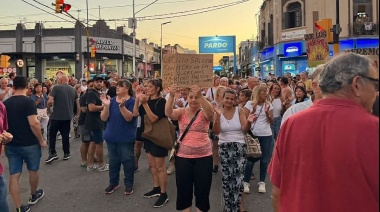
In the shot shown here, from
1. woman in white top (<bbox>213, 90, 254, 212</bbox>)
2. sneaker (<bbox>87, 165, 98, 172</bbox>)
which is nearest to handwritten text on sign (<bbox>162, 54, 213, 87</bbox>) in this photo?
woman in white top (<bbox>213, 90, 254, 212</bbox>)

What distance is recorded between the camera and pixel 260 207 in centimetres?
557

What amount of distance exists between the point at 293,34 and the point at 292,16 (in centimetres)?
175

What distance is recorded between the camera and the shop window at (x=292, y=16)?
3114cm

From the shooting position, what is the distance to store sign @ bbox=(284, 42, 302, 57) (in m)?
30.5

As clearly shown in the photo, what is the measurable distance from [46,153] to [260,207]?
20.3ft

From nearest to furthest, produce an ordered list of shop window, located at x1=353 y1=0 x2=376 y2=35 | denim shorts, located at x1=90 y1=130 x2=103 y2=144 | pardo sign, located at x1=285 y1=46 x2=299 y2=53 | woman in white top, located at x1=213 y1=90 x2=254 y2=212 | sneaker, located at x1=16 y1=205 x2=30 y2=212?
woman in white top, located at x1=213 y1=90 x2=254 y2=212
sneaker, located at x1=16 y1=205 x2=30 y2=212
denim shorts, located at x1=90 y1=130 x2=103 y2=144
shop window, located at x1=353 y1=0 x2=376 y2=35
pardo sign, located at x1=285 y1=46 x2=299 y2=53

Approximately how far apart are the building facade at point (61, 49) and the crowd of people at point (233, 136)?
1291 inches

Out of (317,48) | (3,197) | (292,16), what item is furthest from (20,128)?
(292,16)

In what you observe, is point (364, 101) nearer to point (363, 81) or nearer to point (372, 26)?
point (363, 81)

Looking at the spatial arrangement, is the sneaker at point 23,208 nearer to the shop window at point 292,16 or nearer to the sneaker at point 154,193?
the sneaker at point 154,193

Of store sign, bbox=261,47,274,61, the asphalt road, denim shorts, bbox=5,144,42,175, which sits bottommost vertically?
the asphalt road

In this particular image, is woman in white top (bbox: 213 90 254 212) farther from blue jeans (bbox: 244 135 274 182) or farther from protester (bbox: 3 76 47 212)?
protester (bbox: 3 76 47 212)

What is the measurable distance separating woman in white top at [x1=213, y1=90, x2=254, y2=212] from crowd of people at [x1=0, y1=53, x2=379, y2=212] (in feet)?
0.04

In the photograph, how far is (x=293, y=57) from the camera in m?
31.9
